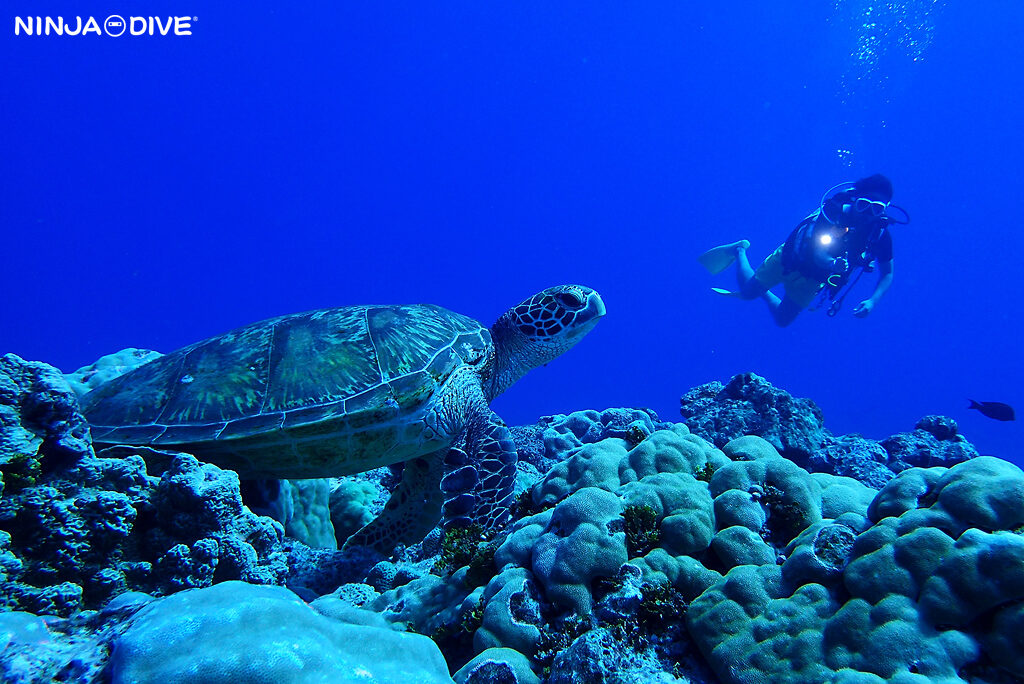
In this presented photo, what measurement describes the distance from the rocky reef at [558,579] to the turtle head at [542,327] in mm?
2220

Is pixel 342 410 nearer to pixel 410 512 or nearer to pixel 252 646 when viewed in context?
pixel 410 512

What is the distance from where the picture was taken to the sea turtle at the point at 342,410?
13.9ft

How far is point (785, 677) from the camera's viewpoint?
204cm

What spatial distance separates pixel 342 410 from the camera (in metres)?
4.44

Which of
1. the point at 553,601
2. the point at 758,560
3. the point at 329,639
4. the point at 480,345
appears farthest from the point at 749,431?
the point at 329,639

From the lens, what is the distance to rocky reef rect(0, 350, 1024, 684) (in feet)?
5.92

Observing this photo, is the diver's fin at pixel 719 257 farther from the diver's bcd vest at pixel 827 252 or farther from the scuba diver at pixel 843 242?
the diver's bcd vest at pixel 827 252

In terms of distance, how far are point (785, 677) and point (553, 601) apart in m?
1.11

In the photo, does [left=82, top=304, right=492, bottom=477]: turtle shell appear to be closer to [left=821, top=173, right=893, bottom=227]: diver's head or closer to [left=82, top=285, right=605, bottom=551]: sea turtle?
[left=82, top=285, right=605, bottom=551]: sea turtle

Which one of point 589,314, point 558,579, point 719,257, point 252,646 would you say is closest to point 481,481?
point 558,579

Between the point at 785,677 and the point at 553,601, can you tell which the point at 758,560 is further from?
the point at 553,601

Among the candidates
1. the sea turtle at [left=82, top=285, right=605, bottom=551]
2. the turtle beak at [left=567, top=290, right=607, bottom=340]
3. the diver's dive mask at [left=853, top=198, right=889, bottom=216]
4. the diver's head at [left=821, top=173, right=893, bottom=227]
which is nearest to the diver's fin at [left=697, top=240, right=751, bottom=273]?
the diver's head at [left=821, top=173, right=893, bottom=227]

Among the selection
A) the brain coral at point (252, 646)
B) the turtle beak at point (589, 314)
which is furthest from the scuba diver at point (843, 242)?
the brain coral at point (252, 646)

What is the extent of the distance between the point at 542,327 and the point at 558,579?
148 inches
